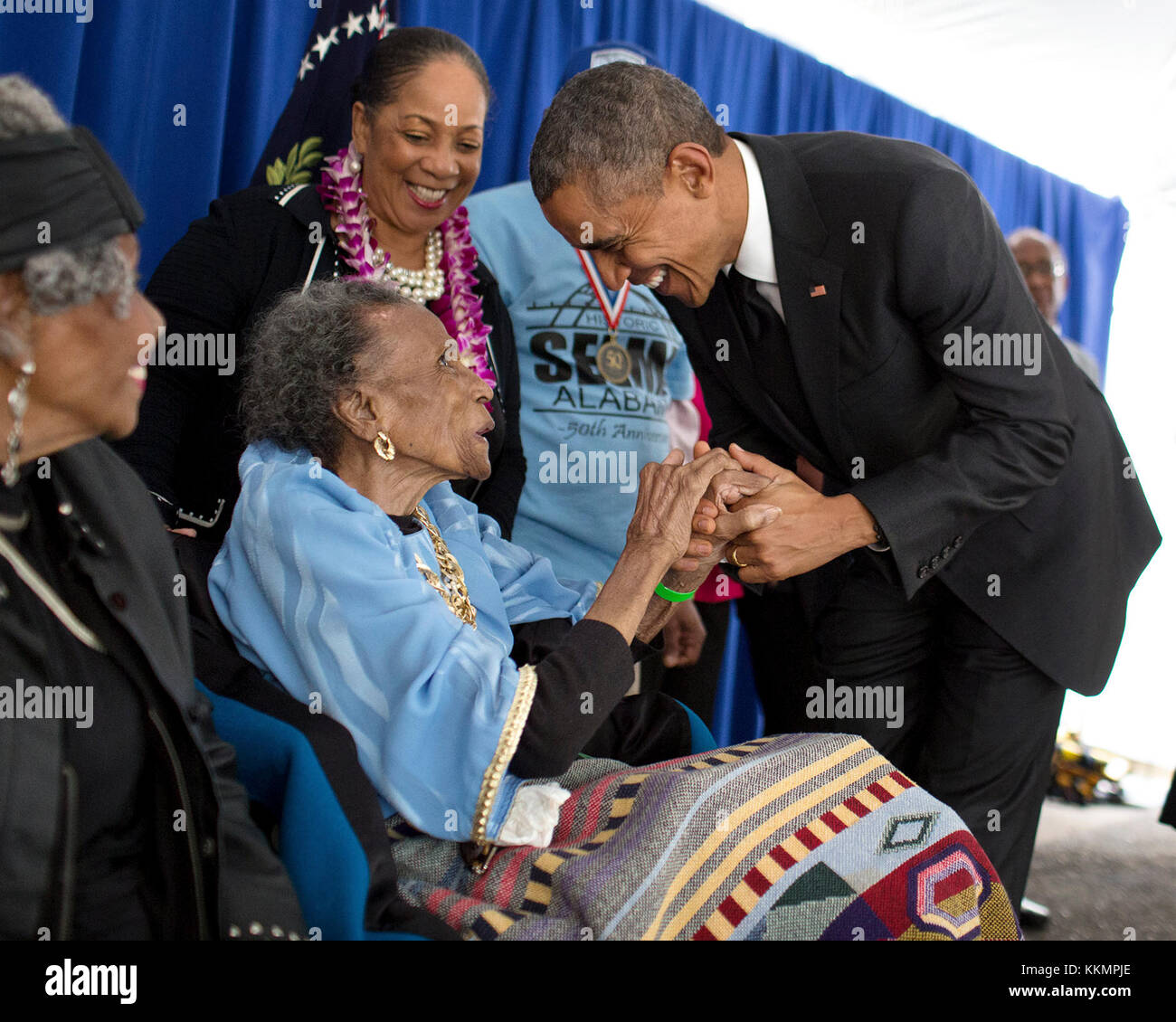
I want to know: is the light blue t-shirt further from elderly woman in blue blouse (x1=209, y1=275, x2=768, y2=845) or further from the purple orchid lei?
elderly woman in blue blouse (x1=209, y1=275, x2=768, y2=845)

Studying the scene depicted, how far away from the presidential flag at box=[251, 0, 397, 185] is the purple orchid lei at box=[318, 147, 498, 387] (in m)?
0.31

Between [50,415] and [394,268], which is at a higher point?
[394,268]

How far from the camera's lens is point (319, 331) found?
172cm

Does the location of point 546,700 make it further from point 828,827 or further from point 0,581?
point 0,581

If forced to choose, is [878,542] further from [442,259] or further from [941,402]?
[442,259]

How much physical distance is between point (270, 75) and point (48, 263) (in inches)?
79.7

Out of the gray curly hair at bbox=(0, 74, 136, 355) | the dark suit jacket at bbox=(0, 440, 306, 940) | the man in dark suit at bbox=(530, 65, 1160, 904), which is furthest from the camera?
the man in dark suit at bbox=(530, 65, 1160, 904)

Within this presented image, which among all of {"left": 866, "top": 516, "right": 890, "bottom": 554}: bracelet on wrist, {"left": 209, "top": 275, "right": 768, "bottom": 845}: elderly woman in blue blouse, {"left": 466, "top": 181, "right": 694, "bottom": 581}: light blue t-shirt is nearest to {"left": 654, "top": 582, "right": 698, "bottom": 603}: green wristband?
{"left": 209, "top": 275, "right": 768, "bottom": 845}: elderly woman in blue blouse

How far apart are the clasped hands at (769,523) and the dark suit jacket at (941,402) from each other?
0.07 meters

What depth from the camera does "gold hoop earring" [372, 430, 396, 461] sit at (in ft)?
5.46

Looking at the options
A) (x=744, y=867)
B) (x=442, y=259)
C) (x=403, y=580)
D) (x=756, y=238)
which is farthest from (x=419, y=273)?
(x=744, y=867)

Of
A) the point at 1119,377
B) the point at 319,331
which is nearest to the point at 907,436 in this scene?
the point at 319,331

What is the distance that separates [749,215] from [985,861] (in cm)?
114

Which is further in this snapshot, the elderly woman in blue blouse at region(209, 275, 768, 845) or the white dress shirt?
the white dress shirt
